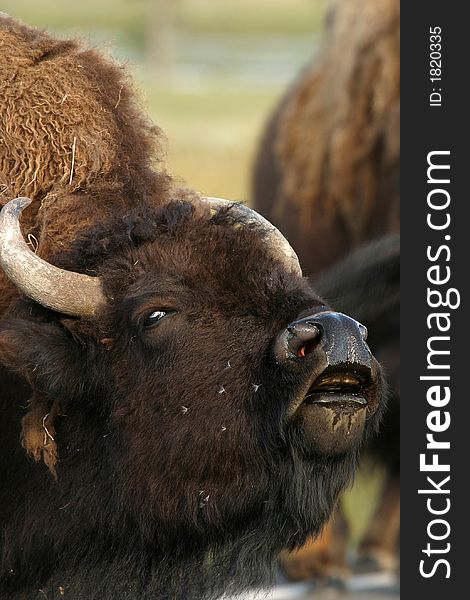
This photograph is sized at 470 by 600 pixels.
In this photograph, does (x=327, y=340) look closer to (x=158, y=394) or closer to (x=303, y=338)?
(x=303, y=338)

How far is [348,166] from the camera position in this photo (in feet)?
33.7

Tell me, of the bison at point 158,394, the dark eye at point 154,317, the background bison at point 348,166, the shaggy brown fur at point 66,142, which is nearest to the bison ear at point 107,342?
the bison at point 158,394

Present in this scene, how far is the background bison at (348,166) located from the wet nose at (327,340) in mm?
5162

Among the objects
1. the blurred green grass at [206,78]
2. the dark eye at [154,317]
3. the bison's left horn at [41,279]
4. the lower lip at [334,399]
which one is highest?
the blurred green grass at [206,78]

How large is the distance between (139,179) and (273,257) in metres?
0.74

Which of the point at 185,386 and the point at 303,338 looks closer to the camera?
the point at 303,338

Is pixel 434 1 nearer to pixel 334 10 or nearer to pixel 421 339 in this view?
pixel 421 339

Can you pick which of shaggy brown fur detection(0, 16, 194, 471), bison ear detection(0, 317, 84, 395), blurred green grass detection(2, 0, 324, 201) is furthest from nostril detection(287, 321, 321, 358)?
blurred green grass detection(2, 0, 324, 201)

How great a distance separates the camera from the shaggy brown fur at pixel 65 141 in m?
5.03

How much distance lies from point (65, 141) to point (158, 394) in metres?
1.14

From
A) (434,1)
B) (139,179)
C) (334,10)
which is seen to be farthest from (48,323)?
(334,10)

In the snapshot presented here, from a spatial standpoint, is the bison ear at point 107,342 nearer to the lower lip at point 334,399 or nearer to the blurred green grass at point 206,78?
the lower lip at point 334,399

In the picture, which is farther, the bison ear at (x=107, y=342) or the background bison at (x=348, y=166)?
the background bison at (x=348, y=166)

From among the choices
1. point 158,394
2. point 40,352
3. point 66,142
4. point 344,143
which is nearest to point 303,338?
point 158,394
